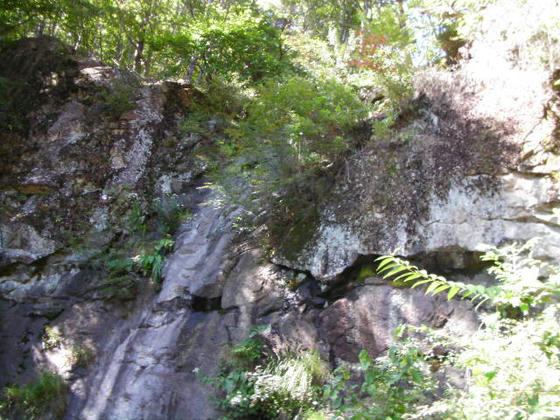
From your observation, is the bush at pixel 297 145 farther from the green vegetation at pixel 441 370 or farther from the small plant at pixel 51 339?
the small plant at pixel 51 339

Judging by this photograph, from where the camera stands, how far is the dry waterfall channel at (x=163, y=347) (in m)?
5.12

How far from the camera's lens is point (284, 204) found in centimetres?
604

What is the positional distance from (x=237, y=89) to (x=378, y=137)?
4.40m

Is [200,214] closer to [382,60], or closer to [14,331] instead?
[14,331]

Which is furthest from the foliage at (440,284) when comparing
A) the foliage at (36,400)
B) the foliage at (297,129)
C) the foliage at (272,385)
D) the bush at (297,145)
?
the foliage at (36,400)

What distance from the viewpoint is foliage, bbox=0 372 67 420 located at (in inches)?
215

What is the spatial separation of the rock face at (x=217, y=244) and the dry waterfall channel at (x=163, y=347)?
0.07 feet

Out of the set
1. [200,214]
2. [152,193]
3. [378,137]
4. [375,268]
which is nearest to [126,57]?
[152,193]

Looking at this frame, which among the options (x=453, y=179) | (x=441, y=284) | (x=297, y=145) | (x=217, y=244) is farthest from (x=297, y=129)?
(x=441, y=284)

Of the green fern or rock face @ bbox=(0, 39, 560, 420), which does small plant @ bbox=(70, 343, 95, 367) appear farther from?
the green fern

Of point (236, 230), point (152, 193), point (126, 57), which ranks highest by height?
point (126, 57)

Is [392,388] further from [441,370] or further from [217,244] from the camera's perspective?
[217,244]

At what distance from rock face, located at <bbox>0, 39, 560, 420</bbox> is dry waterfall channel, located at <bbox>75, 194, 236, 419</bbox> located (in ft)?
0.07

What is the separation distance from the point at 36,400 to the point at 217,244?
304cm
